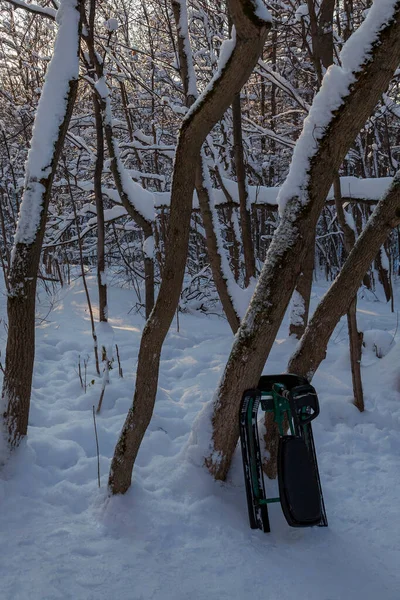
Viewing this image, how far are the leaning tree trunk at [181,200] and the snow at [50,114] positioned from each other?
3.32ft

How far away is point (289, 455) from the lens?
248cm

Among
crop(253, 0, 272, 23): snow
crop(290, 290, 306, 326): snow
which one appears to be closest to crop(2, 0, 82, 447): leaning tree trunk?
crop(253, 0, 272, 23): snow

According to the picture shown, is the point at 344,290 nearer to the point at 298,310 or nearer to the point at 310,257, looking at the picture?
the point at 310,257

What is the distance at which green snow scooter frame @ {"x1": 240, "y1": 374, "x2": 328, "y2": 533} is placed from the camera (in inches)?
96.9

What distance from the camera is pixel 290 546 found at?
101 inches

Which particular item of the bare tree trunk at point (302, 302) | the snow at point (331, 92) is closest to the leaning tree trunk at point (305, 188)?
the snow at point (331, 92)

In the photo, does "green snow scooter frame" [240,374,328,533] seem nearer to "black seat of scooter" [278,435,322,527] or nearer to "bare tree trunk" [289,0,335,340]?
"black seat of scooter" [278,435,322,527]

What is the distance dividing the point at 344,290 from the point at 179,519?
1.77 metres

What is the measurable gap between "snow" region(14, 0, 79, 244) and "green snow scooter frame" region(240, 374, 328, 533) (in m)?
1.73

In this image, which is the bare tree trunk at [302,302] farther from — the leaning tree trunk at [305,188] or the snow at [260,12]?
the snow at [260,12]

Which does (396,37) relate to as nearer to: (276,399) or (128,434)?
(276,399)

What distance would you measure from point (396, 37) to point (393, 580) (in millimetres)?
2578

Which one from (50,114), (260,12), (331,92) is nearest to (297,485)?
(331,92)

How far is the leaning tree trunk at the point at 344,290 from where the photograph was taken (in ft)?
10.6
